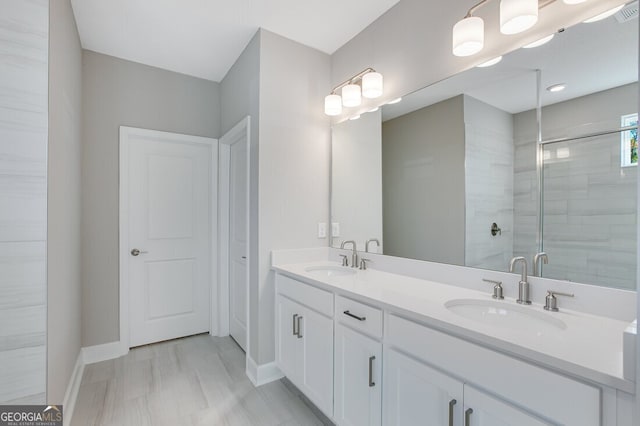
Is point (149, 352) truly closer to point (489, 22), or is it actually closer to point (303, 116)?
point (303, 116)

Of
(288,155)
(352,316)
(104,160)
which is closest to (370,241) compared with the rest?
(352,316)

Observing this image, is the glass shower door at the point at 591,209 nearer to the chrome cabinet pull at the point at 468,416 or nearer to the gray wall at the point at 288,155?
the chrome cabinet pull at the point at 468,416

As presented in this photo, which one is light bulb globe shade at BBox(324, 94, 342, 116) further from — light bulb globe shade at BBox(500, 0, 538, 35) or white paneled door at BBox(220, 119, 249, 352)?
light bulb globe shade at BBox(500, 0, 538, 35)

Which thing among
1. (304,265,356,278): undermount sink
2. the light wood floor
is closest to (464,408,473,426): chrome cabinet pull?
the light wood floor

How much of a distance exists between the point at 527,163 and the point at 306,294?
1.33 metres

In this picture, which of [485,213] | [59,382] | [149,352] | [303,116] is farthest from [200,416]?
[303,116]

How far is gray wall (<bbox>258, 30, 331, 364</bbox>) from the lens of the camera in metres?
2.17

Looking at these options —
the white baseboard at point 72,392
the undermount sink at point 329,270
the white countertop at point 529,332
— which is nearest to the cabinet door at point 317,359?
the white countertop at point 529,332

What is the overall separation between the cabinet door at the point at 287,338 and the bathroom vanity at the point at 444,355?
0.5 inches

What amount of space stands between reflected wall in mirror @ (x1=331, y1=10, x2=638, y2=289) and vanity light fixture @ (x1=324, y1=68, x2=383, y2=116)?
0.16 meters

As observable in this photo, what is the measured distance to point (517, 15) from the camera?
1.21 metres

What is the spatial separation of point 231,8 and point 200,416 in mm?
2606

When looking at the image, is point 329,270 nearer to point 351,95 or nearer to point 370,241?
point 370,241

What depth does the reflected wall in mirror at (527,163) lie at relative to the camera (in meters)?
1.09
